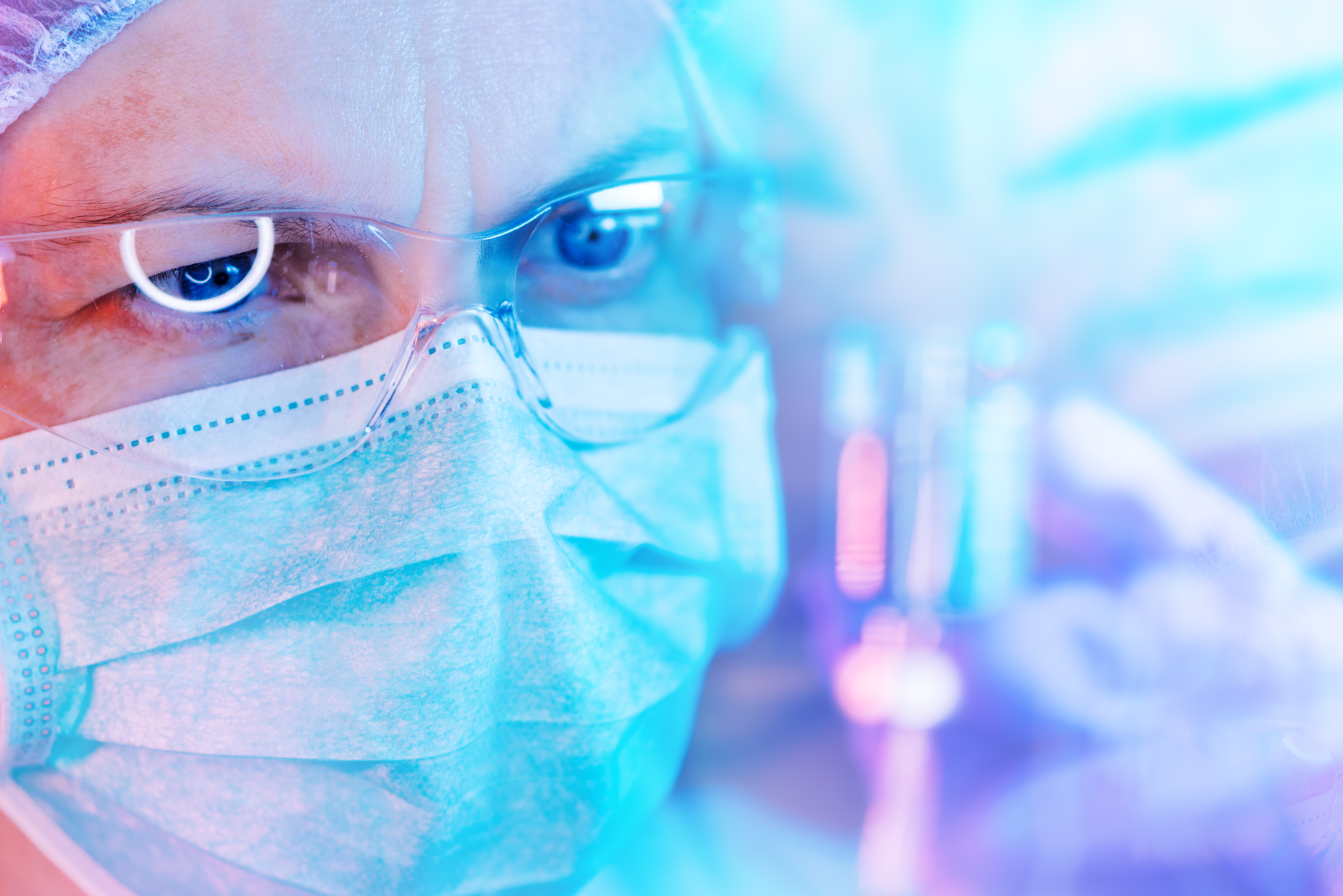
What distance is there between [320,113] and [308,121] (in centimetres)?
1

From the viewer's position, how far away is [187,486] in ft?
2.18

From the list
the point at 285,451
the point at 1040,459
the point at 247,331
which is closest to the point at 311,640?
the point at 285,451

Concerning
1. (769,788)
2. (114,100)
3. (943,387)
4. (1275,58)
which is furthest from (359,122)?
(769,788)

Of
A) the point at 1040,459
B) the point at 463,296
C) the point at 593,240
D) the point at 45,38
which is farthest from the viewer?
the point at 1040,459

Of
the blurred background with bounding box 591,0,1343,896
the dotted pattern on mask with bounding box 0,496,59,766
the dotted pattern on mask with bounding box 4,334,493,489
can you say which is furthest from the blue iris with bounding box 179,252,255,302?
the blurred background with bounding box 591,0,1343,896

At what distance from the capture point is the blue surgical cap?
23.1 inches

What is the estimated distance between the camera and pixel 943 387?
Answer: 3.81 ft

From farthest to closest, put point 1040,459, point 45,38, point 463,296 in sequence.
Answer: point 1040,459, point 463,296, point 45,38

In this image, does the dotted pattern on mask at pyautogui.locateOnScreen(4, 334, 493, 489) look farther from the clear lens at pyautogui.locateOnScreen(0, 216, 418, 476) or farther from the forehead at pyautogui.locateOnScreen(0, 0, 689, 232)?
the forehead at pyautogui.locateOnScreen(0, 0, 689, 232)

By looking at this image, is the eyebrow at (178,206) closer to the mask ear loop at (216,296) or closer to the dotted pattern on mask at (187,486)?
the mask ear loop at (216,296)

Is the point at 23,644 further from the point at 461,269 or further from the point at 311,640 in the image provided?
the point at 461,269

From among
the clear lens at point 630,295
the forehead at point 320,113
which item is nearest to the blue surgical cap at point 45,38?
the forehead at point 320,113

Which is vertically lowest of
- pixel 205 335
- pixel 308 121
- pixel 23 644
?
pixel 23 644

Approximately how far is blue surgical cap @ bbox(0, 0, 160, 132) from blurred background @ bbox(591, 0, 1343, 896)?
50 centimetres
